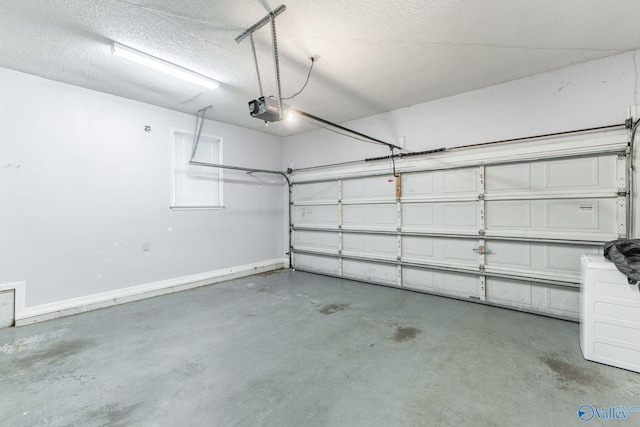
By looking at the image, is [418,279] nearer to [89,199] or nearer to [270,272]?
[270,272]

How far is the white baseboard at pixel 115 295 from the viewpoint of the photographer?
10.5 ft

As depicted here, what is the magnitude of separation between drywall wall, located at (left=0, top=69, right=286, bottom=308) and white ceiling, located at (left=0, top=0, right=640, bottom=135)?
15.2 inches

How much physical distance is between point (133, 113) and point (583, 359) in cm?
598

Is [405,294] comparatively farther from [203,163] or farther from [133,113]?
[133,113]

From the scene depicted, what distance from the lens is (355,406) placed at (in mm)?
1803

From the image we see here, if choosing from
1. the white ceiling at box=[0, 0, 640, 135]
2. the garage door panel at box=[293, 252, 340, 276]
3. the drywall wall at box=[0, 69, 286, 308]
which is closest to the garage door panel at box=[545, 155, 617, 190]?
the white ceiling at box=[0, 0, 640, 135]

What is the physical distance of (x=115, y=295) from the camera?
153 inches

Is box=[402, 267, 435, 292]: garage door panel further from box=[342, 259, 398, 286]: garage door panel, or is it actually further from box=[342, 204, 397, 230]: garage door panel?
box=[342, 204, 397, 230]: garage door panel

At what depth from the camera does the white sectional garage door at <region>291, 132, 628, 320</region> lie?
309 centimetres

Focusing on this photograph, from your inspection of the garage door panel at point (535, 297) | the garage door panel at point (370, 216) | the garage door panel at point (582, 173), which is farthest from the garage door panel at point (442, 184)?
the garage door panel at point (535, 297)

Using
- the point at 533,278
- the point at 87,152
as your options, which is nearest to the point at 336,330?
the point at 533,278

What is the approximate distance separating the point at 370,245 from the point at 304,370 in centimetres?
299

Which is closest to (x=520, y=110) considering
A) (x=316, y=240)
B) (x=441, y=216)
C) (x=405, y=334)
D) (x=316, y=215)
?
(x=441, y=216)

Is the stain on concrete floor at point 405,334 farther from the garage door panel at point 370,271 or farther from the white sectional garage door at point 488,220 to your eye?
the garage door panel at point 370,271
